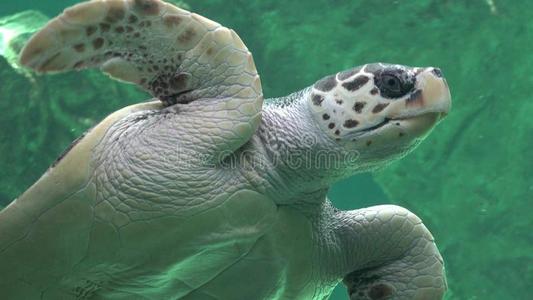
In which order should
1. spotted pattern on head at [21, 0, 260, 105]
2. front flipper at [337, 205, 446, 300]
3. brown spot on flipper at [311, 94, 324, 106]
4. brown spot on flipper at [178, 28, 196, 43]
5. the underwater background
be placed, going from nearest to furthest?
spotted pattern on head at [21, 0, 260, 105] < brown spot on flipper at [178, 28, 196, 43] < brown spot on flipper at [311, 94, 324, 106] < front flipper at [337, 205, 446, 300] < the underwater background

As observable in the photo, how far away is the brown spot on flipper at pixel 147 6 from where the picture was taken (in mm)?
2188

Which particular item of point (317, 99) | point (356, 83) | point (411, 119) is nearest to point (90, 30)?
point (317, 99)

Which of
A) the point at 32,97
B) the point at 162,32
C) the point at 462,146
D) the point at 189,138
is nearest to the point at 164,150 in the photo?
the point at 189,138

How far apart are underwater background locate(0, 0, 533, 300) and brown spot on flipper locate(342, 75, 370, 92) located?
17.6 feet

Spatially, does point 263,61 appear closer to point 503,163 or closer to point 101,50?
point 503,163

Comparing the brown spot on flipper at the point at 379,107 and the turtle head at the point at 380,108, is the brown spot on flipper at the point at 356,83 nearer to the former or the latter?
the turtle head at the point at 380,108

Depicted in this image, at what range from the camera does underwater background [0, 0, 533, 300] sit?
6.87 meters

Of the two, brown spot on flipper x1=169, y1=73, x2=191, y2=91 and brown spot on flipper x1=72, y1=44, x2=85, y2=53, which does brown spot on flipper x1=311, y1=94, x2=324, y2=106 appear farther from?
brown spot on flipper x1=72, y1=44, x2=85, y2=53

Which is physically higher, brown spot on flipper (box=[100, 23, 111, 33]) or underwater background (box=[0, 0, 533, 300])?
brown spot on flipper (box=[100, 23, 111, 33])

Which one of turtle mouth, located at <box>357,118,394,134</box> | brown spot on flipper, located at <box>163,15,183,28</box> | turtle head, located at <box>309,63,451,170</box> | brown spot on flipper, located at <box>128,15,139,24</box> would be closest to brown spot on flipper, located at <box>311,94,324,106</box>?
turtle head, located at <box>309,63,451,170</box>

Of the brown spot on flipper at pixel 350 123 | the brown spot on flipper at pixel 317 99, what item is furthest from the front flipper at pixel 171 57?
the brown spot on flipper at pixel 350 123

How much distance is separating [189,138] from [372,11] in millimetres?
6217

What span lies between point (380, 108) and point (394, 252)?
92 centimetres

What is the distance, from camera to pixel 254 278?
256cm
